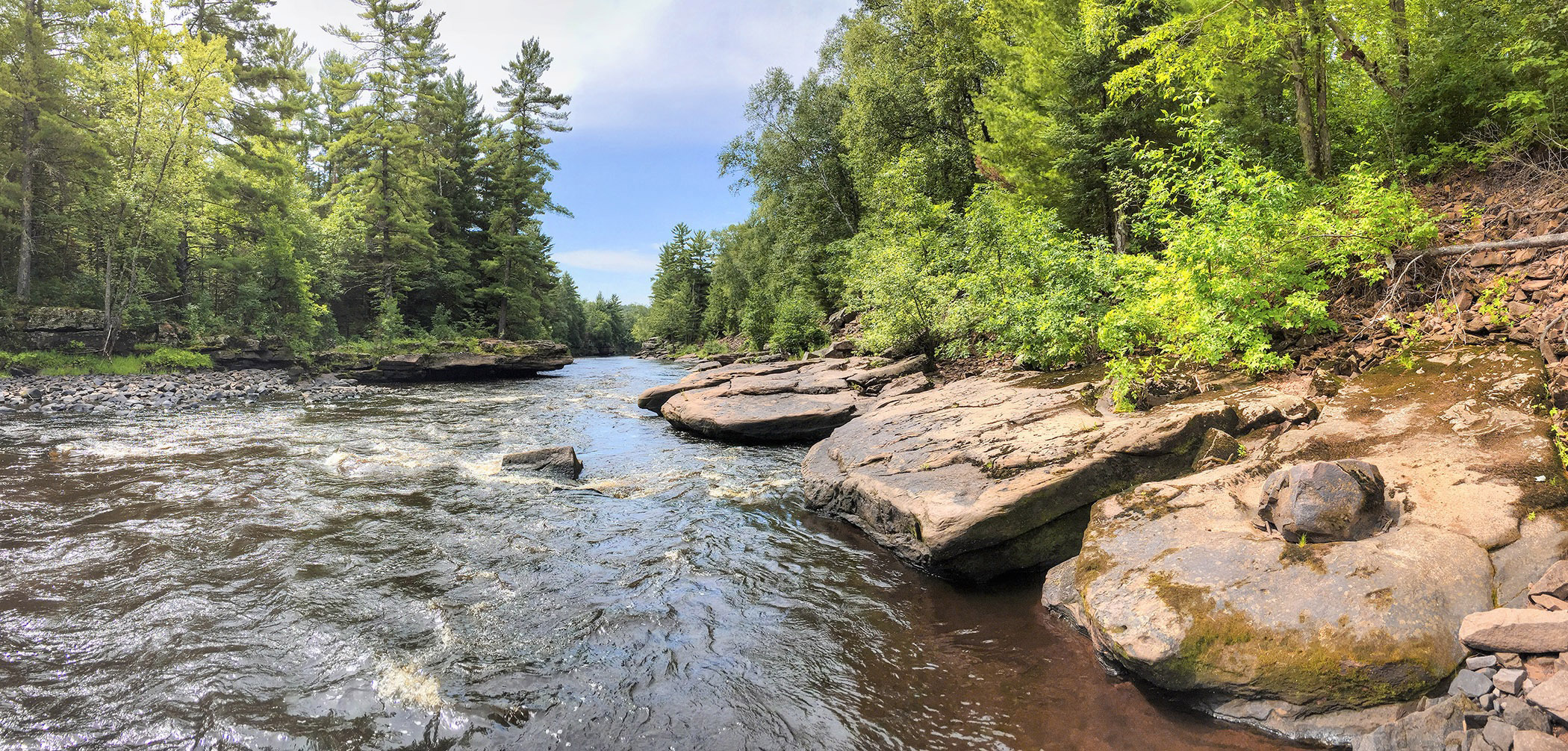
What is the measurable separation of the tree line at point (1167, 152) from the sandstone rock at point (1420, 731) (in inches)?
187

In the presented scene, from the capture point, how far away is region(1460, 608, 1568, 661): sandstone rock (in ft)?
8.82

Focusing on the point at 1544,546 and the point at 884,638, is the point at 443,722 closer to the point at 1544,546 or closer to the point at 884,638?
the point at 884,638

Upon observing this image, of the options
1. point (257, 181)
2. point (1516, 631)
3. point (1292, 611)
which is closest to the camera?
point (1516, 631)

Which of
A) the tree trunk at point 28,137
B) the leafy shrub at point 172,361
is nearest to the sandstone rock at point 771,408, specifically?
the leafy shrub at point 172,361

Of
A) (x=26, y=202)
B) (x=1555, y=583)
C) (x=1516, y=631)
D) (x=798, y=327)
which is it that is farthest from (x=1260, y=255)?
(x=26, y=202)

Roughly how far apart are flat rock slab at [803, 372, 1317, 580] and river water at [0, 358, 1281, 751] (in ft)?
1.44

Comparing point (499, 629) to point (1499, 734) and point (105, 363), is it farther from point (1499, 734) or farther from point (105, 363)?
point (105, 363)

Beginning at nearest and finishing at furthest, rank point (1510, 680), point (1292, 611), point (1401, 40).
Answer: point (1510, 680) < point (1292, 611) < point (1401, 40)

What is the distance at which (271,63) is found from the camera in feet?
104

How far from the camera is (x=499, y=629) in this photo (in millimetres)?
4574

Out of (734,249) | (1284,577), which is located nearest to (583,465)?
(1284,577)

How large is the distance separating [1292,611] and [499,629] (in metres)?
5.56

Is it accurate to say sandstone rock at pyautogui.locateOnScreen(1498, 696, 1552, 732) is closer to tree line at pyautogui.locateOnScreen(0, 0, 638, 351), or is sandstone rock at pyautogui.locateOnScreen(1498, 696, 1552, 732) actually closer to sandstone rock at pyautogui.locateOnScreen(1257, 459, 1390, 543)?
sandstone rock at pyautogui.locateOnScreen(1257, 459, 1390, 543)

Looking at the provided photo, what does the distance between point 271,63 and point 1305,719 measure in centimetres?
4691
